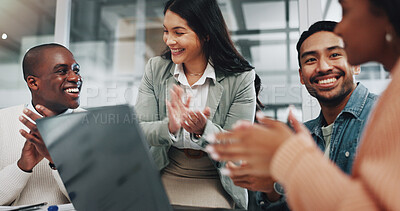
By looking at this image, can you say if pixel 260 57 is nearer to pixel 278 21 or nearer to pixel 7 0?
pixel 278 21

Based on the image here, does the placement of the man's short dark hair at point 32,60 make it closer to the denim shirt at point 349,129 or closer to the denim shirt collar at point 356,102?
the denim shirt at point 349,129

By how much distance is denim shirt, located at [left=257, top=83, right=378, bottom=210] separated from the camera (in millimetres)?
1276

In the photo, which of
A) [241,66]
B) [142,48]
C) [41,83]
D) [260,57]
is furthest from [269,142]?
[142,48]

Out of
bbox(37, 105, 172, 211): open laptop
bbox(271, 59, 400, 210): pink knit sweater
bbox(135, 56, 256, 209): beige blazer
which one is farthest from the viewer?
bbox(135, 56, 256, 209): beige blazer

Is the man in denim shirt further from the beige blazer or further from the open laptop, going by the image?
the open laptop

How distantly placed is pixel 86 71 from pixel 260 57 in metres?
1.42

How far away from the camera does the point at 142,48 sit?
2.75m

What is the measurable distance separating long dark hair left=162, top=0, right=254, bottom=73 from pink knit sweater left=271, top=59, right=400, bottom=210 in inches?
47.6

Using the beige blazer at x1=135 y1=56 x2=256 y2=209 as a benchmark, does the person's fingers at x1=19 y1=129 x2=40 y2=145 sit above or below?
below

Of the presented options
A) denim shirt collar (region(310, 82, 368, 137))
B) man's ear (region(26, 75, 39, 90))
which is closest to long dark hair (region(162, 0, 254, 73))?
denim shirt collar (region(310, 82, 368, 137))

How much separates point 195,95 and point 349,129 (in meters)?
0.74

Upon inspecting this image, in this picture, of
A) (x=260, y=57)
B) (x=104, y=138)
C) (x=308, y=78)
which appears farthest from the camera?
(x=260, y=57)

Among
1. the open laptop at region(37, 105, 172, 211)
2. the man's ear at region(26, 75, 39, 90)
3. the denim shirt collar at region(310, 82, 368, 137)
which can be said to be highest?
the man's ear at region(26, 75, 39, 90)

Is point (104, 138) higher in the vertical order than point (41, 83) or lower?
lower
